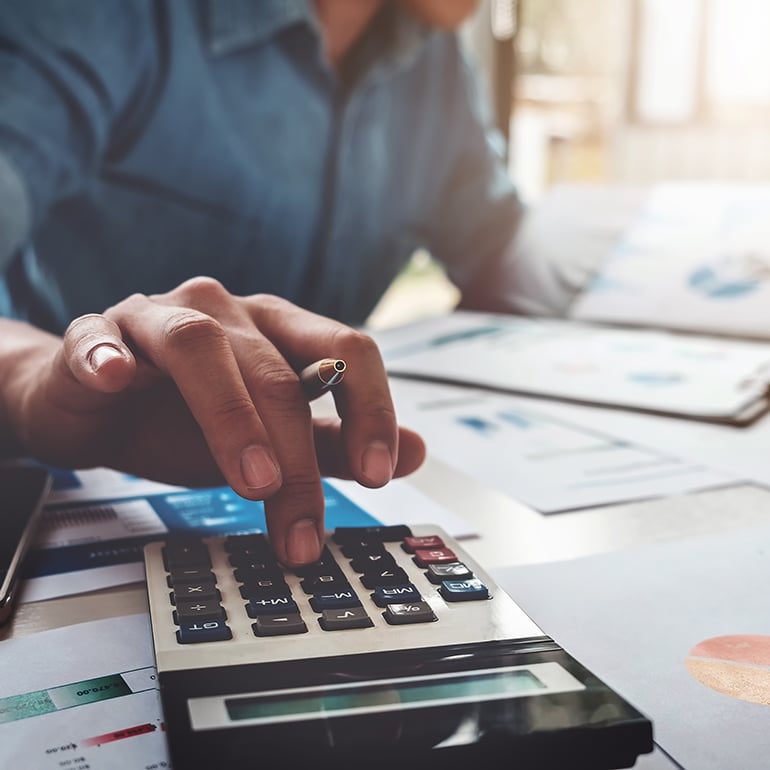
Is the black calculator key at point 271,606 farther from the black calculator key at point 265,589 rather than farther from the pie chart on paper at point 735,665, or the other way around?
the pie chart on paper at point 735,665

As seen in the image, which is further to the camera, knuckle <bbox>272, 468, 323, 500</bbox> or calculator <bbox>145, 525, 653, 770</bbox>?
knuckle <bbox>272, 468, 323, 500</bbox>

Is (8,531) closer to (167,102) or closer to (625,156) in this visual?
(167,102)

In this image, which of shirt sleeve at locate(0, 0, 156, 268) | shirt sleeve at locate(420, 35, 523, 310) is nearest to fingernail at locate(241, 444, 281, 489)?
shirt sleeve at locate(0, 0, 156, 268)

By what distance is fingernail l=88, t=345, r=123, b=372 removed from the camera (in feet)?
1.26

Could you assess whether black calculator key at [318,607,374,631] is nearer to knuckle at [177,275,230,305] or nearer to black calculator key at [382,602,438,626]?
black calculator key at [382,602,438,626]

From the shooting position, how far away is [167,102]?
971 millimetres

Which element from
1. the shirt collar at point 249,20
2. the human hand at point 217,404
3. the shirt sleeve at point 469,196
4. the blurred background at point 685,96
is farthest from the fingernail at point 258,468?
the blurred background at point 685,96

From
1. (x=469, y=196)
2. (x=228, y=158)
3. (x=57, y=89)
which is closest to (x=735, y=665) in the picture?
(x=57, y=89)

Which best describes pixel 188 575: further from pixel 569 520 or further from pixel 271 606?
pixel 569 520

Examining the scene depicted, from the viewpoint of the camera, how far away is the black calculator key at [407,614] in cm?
33

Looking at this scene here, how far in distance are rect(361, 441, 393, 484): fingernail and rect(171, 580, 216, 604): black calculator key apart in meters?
0.09

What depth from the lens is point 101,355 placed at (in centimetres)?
39

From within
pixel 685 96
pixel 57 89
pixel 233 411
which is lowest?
pixel 685 96

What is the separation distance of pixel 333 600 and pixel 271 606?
2 cm
